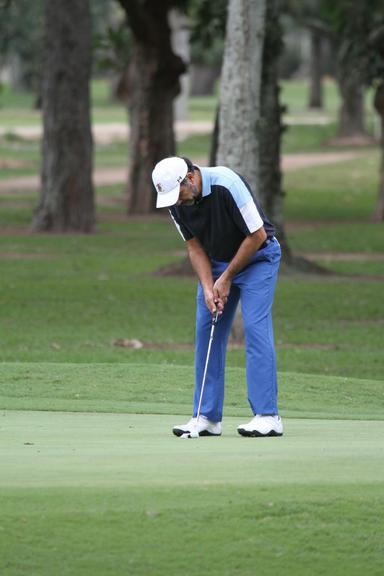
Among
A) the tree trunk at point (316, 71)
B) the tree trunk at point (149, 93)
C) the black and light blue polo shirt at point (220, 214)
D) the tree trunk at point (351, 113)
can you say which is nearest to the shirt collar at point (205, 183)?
the black and light blue polo shirt at point (220, 214)

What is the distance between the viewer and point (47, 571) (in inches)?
260

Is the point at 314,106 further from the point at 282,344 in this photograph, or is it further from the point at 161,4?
the point at 282,344

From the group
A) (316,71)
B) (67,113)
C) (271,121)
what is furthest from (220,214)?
(316,71)

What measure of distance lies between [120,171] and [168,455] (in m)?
47.2

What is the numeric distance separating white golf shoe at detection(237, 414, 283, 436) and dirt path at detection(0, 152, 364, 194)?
3732cm

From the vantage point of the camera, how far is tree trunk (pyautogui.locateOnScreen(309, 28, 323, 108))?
74562mm

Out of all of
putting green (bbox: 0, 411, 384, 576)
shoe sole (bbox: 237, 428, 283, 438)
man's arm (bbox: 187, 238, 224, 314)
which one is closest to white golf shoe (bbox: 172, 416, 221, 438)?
shoe sole (bbox: 237, 428, 283, 438)

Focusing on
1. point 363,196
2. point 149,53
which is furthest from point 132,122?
point 363,196

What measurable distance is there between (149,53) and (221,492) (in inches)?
1175

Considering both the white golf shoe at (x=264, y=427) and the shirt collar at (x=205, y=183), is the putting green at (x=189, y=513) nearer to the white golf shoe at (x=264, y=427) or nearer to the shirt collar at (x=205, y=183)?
the white golf shoe at (x=264, y=427)

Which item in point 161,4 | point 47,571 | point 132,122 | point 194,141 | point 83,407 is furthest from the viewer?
point 194,141

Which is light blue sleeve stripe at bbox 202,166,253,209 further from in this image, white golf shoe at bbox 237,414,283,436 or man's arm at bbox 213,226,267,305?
white golf shoe at bbox 237,414,283,436

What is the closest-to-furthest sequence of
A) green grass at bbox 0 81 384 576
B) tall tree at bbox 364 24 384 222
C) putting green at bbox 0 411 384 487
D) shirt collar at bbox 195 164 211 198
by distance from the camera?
green grass at bbox 0 81 384 576 → putting green at bbox 0 411 384 487 → shirt collar at bbox 195 164 211 198 → tall tree at bbox 364 24 384 222

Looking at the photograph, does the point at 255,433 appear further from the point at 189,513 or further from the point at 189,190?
the point at 189,513
